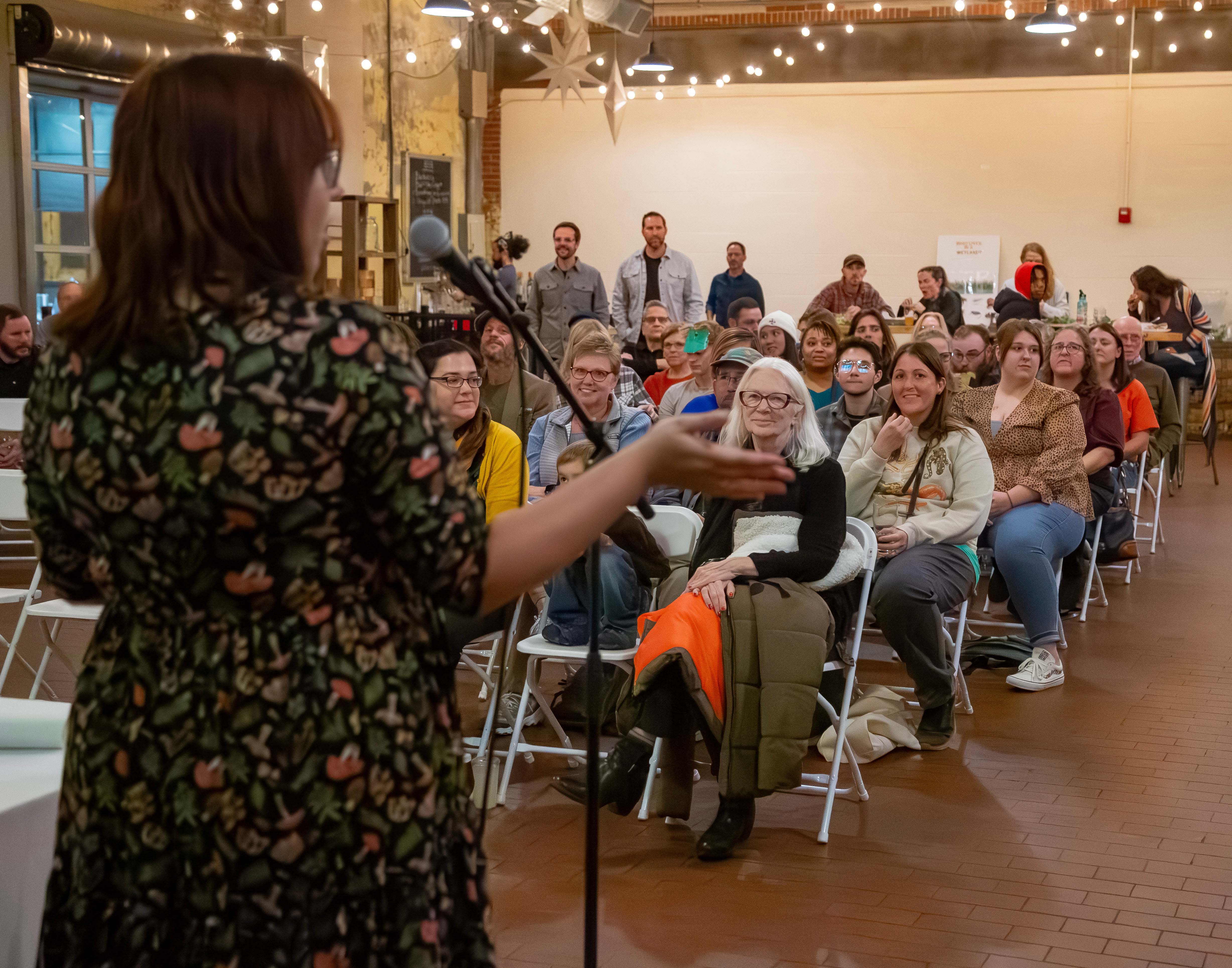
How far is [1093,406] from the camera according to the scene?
5.88 metres

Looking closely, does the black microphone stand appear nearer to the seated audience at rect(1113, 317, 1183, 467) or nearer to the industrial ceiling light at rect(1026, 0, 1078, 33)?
the seated audience at rect(1113, 317, 1183, 467)

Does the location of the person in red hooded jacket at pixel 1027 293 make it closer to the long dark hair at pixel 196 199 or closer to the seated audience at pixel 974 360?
the seated audience at pixel 974 360

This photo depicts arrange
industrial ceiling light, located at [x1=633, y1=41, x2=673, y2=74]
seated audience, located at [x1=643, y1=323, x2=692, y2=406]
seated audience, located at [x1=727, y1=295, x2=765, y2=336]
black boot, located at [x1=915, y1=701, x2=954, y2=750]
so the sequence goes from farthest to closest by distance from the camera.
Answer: industrial ceiling light, located at [x1=633, y1=41, x2=673, y2=74] < seated audience, located at [x1=727, y1=295, x2=765, y2=336] < seated audience, located at [x1=643, y1=323, x2=692, y2=406] < black boot, located at [x1=915, y1=701, x2=954, y2=750]

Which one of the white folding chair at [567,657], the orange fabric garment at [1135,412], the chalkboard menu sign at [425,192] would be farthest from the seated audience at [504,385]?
the chalkboard menu sign at [425,192]

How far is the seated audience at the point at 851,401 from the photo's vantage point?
519 cm

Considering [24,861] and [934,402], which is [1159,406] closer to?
[934,402]

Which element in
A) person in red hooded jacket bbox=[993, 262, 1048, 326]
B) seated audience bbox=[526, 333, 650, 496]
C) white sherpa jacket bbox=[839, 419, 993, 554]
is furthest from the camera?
person in red hooded jacket bbox=[993, 262, 1048, 326]

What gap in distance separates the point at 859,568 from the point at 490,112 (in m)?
11.9

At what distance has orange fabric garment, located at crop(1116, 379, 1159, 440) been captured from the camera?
6574mm

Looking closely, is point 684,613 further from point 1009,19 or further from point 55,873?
point 1009,19

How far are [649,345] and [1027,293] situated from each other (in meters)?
3.10

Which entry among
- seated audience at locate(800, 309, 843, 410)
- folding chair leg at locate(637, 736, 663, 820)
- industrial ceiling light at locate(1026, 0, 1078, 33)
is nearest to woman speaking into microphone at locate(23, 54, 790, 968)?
folding chair leg at locate(637, 736, 663, 820)

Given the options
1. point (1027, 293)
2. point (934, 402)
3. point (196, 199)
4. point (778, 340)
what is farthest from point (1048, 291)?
point (196, 199)

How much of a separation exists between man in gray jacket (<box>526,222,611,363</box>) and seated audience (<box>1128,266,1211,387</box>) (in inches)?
161
